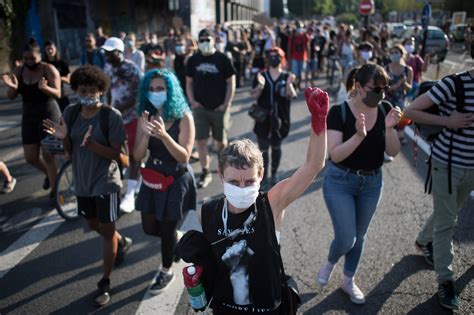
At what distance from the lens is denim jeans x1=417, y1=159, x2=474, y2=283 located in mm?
3117

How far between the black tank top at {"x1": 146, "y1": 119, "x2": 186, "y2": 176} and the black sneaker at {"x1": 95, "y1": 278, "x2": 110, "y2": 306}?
106cm

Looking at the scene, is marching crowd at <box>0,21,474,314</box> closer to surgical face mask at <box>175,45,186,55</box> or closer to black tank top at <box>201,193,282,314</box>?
black tank top at <box>201,193,282,314</box>

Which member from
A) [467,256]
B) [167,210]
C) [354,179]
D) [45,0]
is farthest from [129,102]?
[45,0]

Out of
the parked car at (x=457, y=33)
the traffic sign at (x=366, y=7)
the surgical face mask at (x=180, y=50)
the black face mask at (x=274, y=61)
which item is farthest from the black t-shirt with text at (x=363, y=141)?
the parked car at (x=457, y=33)

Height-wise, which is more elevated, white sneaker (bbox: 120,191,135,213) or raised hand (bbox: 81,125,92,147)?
raised hand (bbox: 81,125,92,147)

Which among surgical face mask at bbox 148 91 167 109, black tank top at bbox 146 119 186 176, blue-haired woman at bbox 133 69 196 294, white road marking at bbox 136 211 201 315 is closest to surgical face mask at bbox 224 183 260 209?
blue-haired woman at bbox 133 69 196 294

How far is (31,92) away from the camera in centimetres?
500

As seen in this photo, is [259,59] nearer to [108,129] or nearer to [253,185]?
[108,129]

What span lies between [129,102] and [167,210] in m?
2.58

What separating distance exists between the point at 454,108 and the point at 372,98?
0.62 m

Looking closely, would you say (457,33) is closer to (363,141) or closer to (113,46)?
(113,46)

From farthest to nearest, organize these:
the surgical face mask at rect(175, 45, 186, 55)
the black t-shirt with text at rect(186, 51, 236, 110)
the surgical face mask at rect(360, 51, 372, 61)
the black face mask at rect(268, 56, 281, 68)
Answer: the surgical face mask at rect(175, 45, 186, 55) → the surgical face mask at rect(360, 51, 372, 61) → the black t-shirt with text at rect(186, 51, 236, 110) → the black face mask at rect(268, 56, 281, 68)

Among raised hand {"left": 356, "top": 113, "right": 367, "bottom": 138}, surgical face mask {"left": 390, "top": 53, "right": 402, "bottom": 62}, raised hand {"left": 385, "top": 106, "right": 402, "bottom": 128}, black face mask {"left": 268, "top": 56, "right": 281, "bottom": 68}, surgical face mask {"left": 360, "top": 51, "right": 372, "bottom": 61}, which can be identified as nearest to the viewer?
raised hand {"left": 356, "top": 113, "right": 367, "bottom": 138}

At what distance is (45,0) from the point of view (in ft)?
56.1
